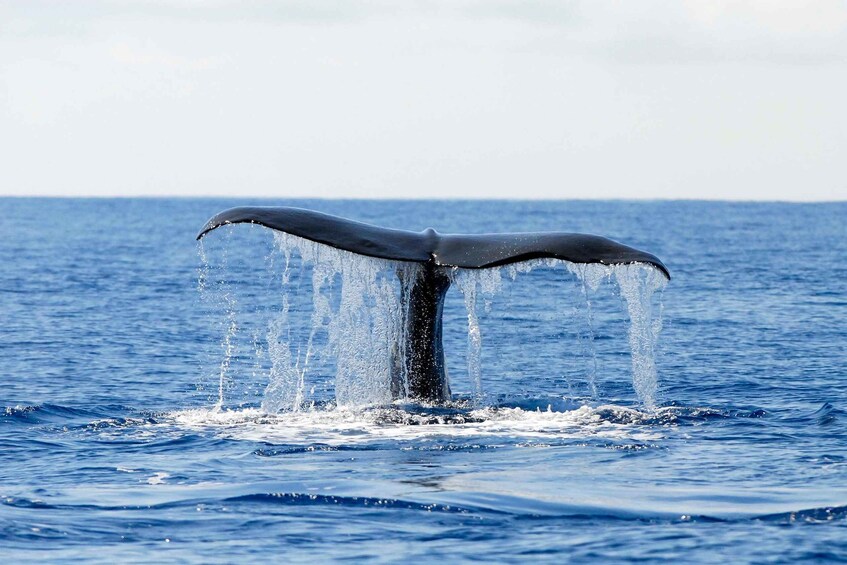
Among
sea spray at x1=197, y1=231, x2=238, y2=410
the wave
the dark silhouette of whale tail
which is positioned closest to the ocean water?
the wave

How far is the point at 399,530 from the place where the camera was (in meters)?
9.00

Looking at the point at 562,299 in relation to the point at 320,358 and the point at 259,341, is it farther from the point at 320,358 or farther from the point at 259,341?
the point at 320,358

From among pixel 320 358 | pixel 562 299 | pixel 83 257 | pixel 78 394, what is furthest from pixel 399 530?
pixel 83 257

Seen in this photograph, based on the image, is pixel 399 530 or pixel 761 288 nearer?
pixel 399 530

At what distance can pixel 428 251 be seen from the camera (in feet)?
39.9

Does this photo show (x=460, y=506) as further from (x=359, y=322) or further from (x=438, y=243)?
(x=359, y=322)

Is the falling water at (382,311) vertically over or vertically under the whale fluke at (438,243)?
under

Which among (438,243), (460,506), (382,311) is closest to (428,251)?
(438,243)

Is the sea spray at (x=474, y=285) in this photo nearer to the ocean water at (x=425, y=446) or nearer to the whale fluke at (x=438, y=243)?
the ocean water at (x=425, y=446)

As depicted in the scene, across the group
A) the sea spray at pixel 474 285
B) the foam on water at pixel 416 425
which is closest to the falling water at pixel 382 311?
the sea spray at pixel 474 285

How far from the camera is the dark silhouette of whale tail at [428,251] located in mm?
11148

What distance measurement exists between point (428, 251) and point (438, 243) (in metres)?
0.16

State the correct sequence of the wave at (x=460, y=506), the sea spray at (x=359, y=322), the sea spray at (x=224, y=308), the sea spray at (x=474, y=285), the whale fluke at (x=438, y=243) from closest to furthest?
the wave at (x=460, y=506), the whale fluke at (x=438, y=243), the sea spray at (x=359, y=322), the sea spray at (x=474, y=285), the sea spray at (x=224, y=308)

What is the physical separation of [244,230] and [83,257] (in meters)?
37.0
